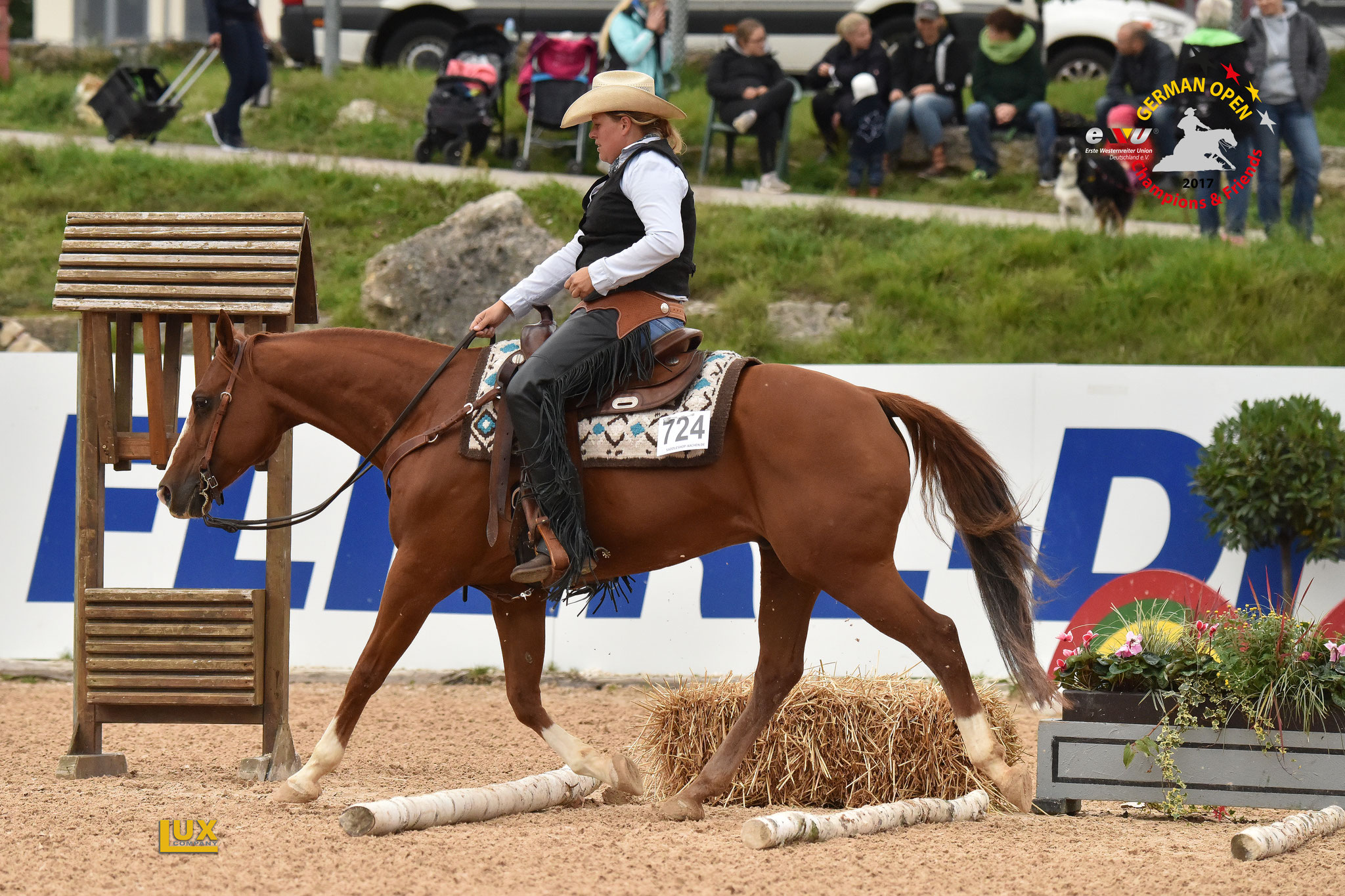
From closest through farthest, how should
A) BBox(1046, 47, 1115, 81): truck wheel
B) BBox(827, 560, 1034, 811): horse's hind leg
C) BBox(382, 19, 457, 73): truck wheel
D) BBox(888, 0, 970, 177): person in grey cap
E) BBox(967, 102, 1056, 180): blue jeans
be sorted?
BBox(827, 560, 1034, 811): horse's hind leg → BBox(967, 102, 1056, 180): blue jeans → BBox(888, 0, 970, 177): person in grey cap → BBox(1046, 47, 1115, 81): truck wheel → BBox(382, 19, 457, 73): truck wheel

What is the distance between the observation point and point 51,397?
8055mm

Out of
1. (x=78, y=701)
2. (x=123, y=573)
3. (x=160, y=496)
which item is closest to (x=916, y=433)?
(x=160, y=496)

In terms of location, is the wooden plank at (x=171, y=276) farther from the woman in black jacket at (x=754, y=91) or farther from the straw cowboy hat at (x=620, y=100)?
the woman in black jacket at (x=754, y=91)

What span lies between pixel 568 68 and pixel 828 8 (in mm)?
4633

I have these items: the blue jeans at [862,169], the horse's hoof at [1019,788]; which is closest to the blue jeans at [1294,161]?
the blue jeans at [862,169]

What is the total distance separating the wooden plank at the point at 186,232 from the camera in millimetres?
5906

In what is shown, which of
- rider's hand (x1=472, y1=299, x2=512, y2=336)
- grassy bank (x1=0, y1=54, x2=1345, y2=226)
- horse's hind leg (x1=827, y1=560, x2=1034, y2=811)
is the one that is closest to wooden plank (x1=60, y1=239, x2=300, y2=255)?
rider's hand (x1=472, y1=299, x2=512, y2=336)

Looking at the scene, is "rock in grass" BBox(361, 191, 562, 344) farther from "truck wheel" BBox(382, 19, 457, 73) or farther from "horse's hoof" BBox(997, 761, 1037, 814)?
"truck wheel" BBox(382, 19, 457, 73)

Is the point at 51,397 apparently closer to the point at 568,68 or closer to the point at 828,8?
the point at 568,68

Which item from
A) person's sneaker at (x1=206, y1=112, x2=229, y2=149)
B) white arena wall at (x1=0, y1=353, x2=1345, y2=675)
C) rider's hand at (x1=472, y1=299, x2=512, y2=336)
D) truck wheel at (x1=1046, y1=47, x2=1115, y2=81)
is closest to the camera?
rider's hand at (x1=472, y1=299, x2=512, y2=336)

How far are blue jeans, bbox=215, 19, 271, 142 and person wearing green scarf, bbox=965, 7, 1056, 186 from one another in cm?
663

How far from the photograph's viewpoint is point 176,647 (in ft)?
18.8

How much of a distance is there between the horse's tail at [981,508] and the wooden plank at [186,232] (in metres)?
2.63

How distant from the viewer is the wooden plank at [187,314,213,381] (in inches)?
220
